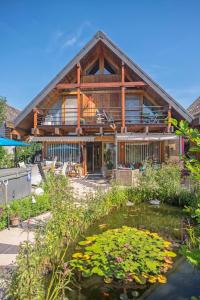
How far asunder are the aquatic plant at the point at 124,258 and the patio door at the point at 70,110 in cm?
1573

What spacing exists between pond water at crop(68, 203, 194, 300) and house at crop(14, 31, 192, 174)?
31.2ft

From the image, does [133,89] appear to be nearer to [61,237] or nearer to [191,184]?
Answer: [191,184]

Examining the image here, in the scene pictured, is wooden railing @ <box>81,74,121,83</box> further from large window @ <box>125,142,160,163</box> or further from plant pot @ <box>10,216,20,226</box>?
plant pot @ <box>10,216,20,226</box>

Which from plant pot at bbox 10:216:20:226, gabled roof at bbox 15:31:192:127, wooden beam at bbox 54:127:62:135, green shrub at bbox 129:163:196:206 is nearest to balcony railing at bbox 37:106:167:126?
wooden beam at bbox 54:127:62:135

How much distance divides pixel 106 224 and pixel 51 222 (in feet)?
10.1

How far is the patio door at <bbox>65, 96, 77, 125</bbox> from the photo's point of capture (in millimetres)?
22658

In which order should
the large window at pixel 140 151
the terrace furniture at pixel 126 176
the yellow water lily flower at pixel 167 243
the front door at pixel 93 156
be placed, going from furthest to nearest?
the front door at pixel 93 156 < the large window at pixel 140 151 < the terrace furniture at pixel 126 176 < the yellow water lily flower at pixel 167 243

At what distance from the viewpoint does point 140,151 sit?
22672 millimetres

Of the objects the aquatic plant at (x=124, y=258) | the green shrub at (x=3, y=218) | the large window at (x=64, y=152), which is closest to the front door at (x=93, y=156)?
the large window at (x=64, y=152)

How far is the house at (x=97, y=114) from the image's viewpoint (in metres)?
20.6

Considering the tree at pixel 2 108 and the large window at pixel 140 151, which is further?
the large window at pixel 140 151

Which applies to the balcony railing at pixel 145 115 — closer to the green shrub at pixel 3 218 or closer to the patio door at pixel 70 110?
the patio door at pixel 70 110

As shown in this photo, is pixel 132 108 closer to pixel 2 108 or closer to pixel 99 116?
pixel 99 116

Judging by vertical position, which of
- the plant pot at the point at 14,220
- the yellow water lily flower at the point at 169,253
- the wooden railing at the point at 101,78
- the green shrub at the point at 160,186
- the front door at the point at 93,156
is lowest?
the yellow water lily flower at the point at 169,253
